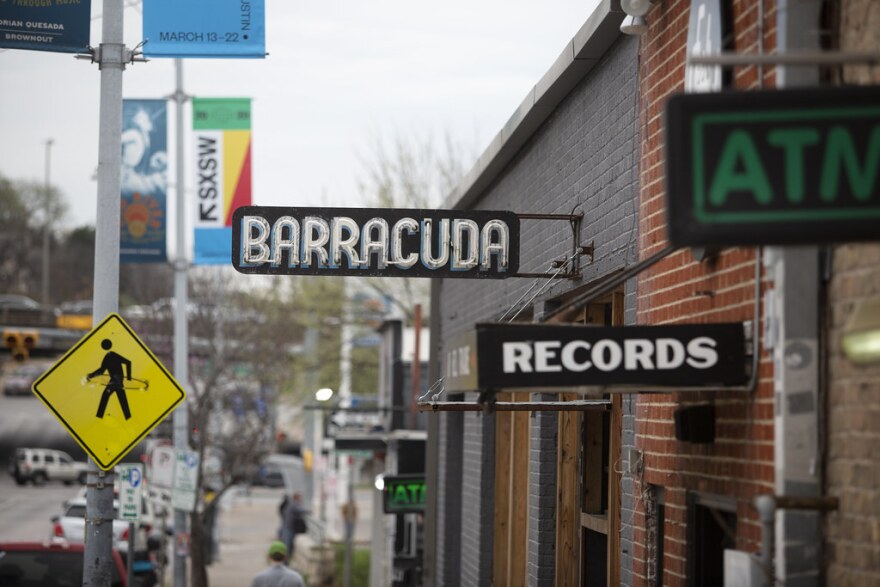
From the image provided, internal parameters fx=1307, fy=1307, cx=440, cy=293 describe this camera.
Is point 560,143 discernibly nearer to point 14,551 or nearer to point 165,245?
point 14,551

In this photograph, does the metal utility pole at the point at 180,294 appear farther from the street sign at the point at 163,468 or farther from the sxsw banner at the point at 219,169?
the sxsw banner at the point at 219,169

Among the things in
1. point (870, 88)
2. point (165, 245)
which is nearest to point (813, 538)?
point (870, 88)

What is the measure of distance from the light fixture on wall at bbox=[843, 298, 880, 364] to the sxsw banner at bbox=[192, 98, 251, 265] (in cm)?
1602

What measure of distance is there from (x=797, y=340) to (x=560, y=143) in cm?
534

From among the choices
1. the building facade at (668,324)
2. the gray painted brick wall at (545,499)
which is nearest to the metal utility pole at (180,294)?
the building facade at (668,324)

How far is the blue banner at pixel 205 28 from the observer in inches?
406

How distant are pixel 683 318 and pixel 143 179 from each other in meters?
13.5

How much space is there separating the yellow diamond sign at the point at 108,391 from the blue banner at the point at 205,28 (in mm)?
2369

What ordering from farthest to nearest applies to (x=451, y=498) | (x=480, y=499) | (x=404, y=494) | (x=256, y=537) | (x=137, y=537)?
(x=256, y=537), (x=137, y=537), (x=404, y=494), (x=451, y=498), (x=480, y=499)

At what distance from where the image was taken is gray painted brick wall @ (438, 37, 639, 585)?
8062mm

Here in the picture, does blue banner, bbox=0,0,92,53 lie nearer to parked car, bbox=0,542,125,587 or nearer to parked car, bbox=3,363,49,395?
parked car, bbox=0,542,125,587

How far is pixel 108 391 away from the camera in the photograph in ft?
30.8

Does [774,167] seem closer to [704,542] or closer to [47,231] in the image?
[704,542]

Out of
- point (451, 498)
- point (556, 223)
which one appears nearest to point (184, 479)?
point (451, 498)
